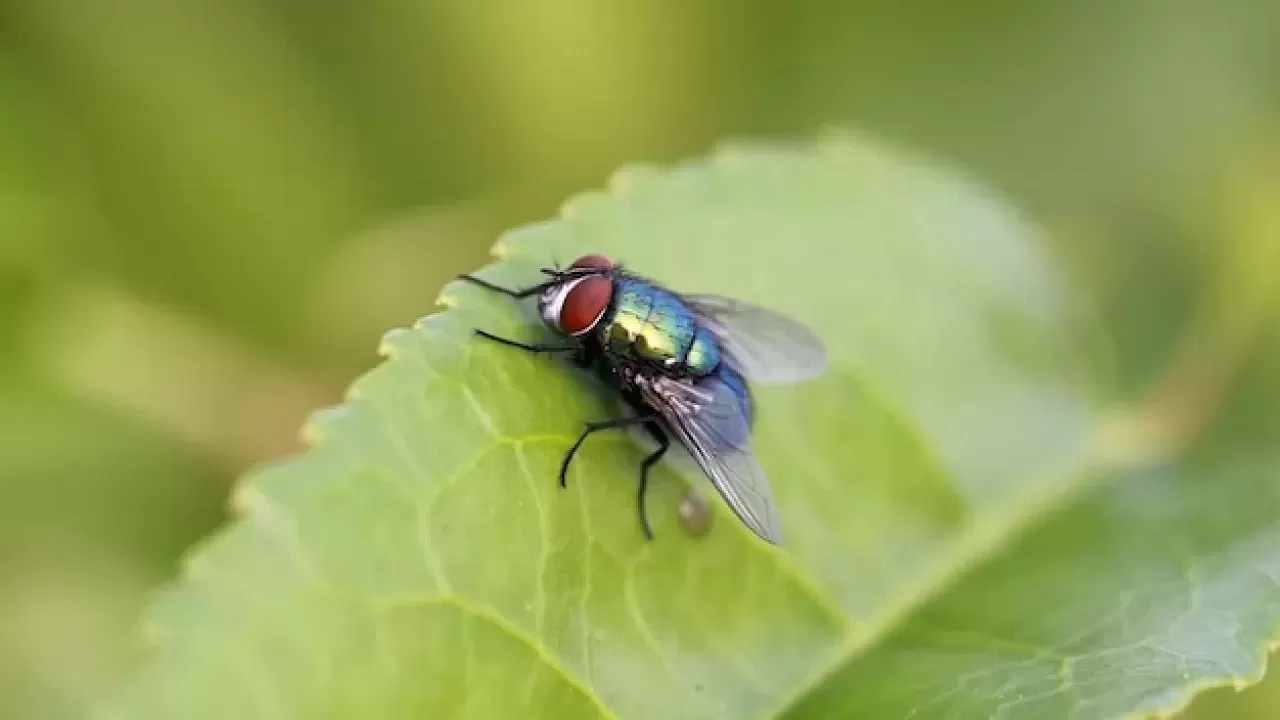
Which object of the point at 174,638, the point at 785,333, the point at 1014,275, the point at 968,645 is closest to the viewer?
the point at 174,638

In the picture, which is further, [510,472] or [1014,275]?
[1014,275]

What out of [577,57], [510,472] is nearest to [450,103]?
[577,57]

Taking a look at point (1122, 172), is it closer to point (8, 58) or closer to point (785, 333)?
point (785, 333)

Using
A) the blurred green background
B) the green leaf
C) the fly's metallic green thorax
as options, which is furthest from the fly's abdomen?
the blurred green background

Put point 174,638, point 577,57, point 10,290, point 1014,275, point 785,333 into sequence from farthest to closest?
point 577,57 < point 10,290 < point 1014,275 < point 785,333 < point 174,638

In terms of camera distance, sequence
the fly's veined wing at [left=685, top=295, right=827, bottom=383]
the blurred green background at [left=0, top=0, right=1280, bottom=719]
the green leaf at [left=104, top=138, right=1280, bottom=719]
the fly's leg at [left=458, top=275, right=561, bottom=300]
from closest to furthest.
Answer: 1. the green leaf at [left=104, top=138, right=1280, bottom=719]
2. the fly's leg at [left=458, top=275, right=561, bottom=300]
3. the fly's veined wing at [left=685, top=295, right=827, bottom=383]
4. the blurred green background at [left=0, top=0, right=1280, bottom=719]

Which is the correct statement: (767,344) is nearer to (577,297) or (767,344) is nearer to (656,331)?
(656,331)

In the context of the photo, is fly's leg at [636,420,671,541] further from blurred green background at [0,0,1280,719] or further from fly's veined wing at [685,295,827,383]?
blurred green background at [0,0,1280,719]

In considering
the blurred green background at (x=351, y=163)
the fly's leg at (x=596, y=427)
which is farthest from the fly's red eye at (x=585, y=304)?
the blurred green background at (x=351, y=163)
